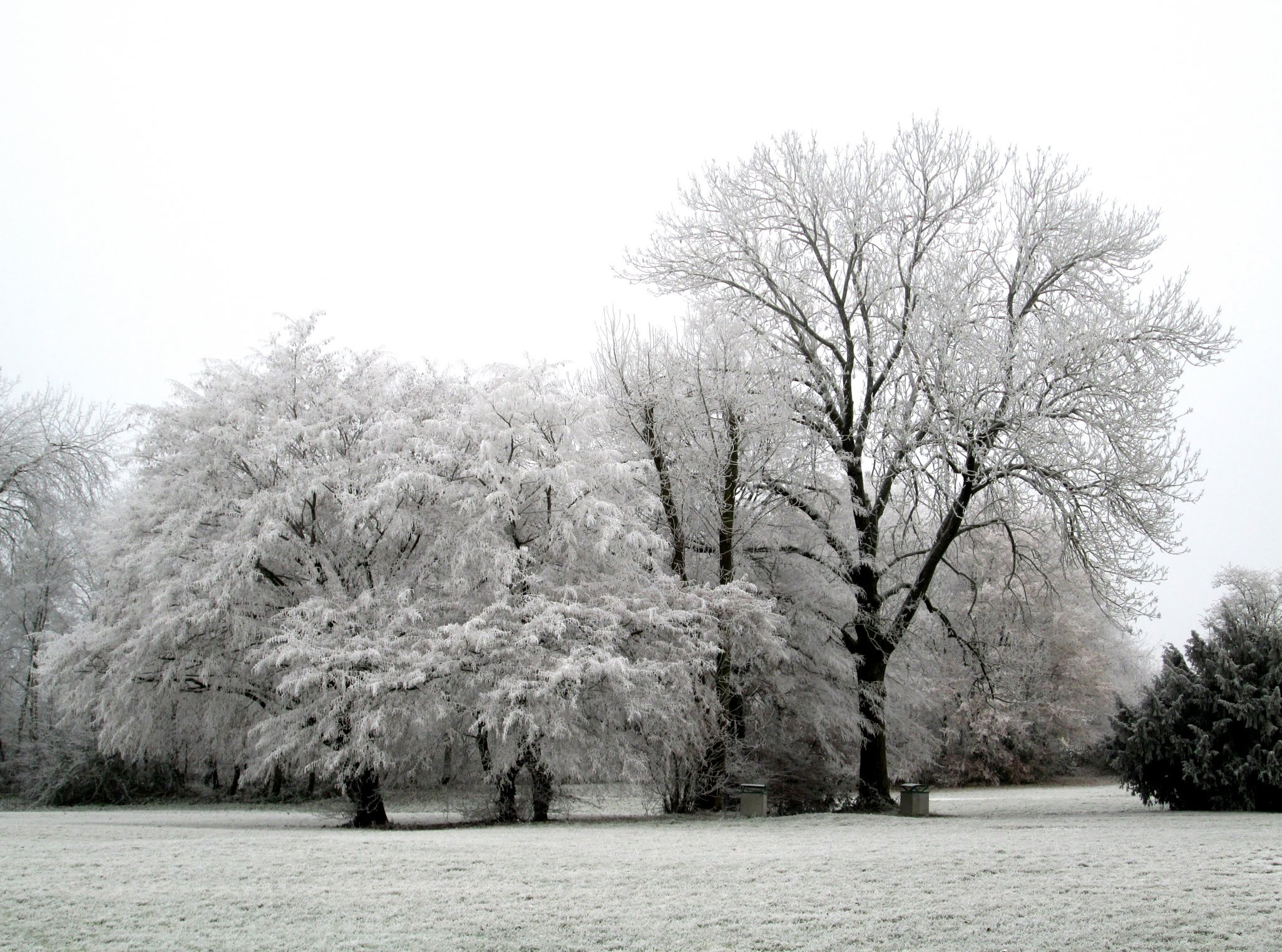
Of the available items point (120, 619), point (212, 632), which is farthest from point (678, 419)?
point (120, 619)

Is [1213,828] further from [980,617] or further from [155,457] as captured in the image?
[980,617]

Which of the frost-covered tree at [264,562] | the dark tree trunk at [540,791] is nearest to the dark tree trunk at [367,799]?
the frost-covered tree at [264,562]

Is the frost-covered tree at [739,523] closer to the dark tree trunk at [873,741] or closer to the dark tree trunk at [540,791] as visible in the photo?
the dark tree trunk at [873,741]

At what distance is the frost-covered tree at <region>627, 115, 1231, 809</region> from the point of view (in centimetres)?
1733

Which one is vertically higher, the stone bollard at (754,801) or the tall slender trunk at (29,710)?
the tall slender trunk at (29,710)

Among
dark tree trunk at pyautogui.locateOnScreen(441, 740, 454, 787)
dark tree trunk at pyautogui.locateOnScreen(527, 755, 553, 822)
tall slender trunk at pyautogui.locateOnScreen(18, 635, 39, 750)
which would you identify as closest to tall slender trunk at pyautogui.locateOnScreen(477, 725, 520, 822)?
dark tree trunk at pyautogui.locateOnScreen(527, 755, 553, 822)

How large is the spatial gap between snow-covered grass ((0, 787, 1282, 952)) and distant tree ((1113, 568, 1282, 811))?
381cm

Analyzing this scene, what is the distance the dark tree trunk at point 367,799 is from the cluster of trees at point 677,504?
69mm

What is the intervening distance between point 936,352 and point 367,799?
13296 mm

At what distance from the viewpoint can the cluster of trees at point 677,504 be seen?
16.6m

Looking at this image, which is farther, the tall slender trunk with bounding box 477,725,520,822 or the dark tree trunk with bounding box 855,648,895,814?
the dark tree trunk with bounding box 855,648,895,814

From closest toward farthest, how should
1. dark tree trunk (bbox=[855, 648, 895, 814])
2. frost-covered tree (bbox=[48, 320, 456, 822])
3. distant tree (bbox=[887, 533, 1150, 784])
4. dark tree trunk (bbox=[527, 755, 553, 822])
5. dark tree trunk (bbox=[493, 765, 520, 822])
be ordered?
1. frost-covered tree (bbox=[48, 320, 456, 822])
2. dark tree trunk (bbox=[527, 755, 553, 822])
3. dark tree trunk (bbox=[493, 765, 520, 822])
4. dark tree trunk (bbox=[855, 648, 895, 814])
5. distant tree (bbox=[887, 533, 1150, 784])

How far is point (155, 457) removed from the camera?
62.1 ft

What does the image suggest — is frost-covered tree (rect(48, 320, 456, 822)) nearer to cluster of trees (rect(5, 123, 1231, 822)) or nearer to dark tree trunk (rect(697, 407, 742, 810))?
cluster of trees (rect(5, 123, 1231, 822))
